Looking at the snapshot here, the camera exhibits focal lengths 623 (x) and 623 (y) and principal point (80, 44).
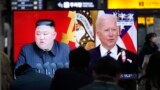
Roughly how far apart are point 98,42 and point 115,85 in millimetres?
3762

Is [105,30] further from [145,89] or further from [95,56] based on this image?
[145,89]

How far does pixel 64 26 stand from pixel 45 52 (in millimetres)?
479

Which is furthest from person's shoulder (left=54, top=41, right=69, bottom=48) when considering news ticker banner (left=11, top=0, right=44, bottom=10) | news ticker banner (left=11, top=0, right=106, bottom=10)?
news ticker banner (left=11, top=0, right=44, bottom=10)

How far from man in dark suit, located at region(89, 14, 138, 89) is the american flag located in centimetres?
6

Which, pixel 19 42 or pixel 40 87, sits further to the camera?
pixel 19 42

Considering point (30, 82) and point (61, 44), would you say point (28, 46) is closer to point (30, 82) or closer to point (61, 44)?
point (61, 44)

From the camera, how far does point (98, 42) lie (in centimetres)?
903

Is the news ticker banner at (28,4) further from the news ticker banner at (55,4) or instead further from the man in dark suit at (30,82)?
the man in dark suit at (30,82)

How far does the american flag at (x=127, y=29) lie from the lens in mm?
9023

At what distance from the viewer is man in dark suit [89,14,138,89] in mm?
8992

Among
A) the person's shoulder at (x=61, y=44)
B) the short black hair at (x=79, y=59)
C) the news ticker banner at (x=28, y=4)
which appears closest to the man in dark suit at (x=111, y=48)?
the person's shoulder at (x=61, y=44)

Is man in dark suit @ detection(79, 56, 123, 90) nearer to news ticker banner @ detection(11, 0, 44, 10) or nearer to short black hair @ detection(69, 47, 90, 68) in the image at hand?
short black hair @ detection(69, 47, 90, 68)

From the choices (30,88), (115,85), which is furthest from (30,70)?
(115,85)

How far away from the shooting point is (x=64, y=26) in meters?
8.94
